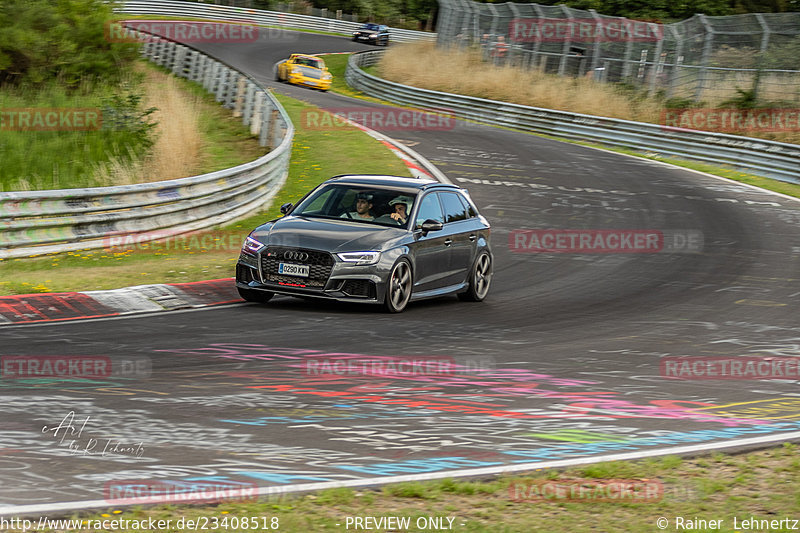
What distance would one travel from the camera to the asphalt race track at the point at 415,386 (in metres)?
5.93

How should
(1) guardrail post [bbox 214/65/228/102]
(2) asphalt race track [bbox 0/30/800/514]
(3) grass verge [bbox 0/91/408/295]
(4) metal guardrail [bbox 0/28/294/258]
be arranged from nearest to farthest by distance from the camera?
(2) asphalt race track [bbox 0/30/800/514]
(3) grass verge [bbox 0/91/408/295]
(4) metal guardrail [bbox 0/28/294/258]
(1) guardrail post [bbox 214/65/228/102]

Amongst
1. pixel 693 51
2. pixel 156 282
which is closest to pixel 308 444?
pixel 156 282

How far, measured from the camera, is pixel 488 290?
14.4 meters

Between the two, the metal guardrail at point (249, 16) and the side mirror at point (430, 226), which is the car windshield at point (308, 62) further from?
the side mirror at point (430, 226)

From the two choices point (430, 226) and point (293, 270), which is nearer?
point (293, 270)

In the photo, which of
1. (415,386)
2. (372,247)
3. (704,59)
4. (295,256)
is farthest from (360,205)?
(704,59)

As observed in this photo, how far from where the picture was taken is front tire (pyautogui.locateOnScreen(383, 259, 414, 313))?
11.8 meters

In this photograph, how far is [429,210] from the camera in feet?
42.7

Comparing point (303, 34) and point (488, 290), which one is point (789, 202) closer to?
point (488, 290)

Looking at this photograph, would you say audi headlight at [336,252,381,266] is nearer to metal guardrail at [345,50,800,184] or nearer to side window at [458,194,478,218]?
side window at [458,194,478,218]

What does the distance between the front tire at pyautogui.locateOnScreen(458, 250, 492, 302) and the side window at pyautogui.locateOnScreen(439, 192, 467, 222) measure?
599mm

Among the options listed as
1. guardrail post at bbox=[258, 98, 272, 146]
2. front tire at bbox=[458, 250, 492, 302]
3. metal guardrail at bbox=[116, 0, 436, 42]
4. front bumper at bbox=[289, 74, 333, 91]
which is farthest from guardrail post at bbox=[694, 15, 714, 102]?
metal guardrail at bbox=[116, 0, 436, 42]

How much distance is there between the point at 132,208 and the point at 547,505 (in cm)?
1126

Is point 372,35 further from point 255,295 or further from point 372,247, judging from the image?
point 372,247
